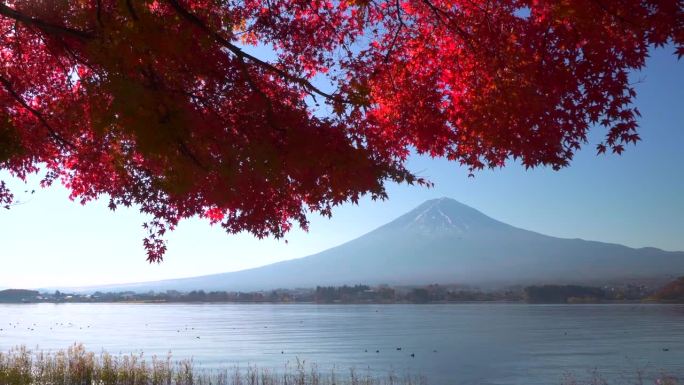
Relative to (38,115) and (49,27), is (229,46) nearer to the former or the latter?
(49,27)

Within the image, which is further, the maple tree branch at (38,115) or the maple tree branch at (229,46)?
the maple tree branch at (38,115)

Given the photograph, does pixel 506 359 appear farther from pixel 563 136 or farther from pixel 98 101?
pixel 98 101

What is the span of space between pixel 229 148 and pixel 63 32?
240 centimetres

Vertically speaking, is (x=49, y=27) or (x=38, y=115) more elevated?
(x=49, y=27)

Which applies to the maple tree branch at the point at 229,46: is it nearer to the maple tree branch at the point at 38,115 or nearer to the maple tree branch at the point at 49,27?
the maple tree branch at the point at 49,27

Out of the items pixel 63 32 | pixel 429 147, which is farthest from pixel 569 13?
pixel 63 32

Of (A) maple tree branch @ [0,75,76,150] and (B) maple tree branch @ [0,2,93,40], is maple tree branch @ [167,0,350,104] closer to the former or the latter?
(B) maple tree branch @ [0,2,93,40]

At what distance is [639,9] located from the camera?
675 cm

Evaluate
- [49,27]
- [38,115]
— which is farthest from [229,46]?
[38,115]

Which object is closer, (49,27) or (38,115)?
(49,27)

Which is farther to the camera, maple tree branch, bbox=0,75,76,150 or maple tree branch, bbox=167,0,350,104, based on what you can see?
maple tree branch, bbox=0,75,76,150

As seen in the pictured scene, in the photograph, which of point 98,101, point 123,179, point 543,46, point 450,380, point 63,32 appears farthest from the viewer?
point 450,380

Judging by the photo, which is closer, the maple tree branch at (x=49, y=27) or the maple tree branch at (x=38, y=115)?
the maple tree branch at (x=49, y=27)

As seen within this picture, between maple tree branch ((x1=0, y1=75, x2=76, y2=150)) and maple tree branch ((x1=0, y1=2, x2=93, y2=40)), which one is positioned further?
maple tree branch ((x1=0, y1=75, x2=76, y2=150))
